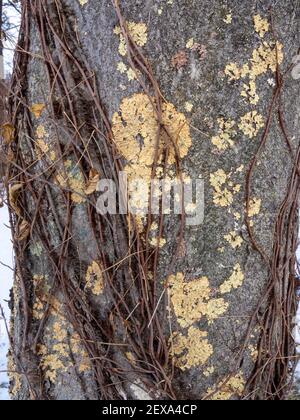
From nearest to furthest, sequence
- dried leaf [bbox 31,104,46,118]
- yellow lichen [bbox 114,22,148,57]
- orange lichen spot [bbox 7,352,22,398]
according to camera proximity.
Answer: yellow lichen [bbox 114,22,148,57]
dried leaf [bbox 31,104,46,118]
orange lichen spot [bbox 7,352,22,398]

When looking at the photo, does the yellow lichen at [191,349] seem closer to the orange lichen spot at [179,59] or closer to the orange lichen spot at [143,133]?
the orange lichen spot at [143,133]

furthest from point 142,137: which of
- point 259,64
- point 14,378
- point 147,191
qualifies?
point 14,378

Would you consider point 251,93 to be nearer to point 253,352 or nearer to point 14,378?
point 253,352

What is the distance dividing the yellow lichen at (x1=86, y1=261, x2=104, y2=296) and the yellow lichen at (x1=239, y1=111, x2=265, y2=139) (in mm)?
523

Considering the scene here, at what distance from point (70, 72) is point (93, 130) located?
161 mm

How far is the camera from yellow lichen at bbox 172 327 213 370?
1299 mm

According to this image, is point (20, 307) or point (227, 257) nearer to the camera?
point (227, 257)

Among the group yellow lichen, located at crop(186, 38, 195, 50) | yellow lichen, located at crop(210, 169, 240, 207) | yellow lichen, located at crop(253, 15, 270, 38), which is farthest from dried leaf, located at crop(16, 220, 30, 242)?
yellow lichen, located at crop(253, 15, 270, 38)

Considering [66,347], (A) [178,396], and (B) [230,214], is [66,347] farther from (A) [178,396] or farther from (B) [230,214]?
(B) [230,214]

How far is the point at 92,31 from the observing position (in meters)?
1.23

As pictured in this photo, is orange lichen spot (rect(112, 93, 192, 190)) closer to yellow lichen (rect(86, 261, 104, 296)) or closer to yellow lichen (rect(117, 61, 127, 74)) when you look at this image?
yellow lichen (rect(117, 61, 127, 74))

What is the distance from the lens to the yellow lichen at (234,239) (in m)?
1.29

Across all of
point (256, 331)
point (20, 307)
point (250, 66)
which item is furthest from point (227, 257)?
point (20, 307)
